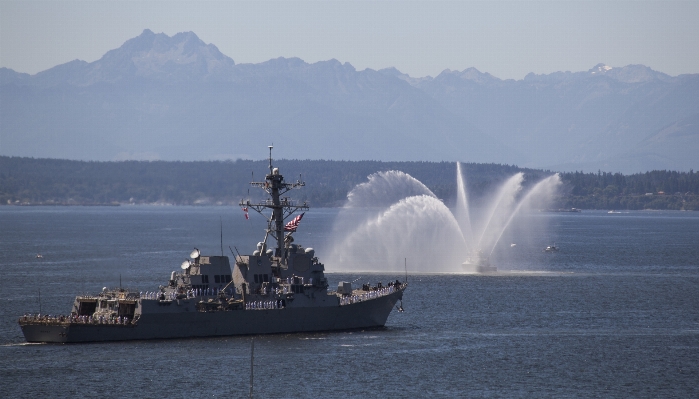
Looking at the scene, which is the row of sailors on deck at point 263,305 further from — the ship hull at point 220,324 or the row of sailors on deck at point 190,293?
the row of sailors on deck at point 190,293

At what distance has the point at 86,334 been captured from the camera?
6550 centimetres

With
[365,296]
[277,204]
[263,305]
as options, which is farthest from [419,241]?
[263,305]

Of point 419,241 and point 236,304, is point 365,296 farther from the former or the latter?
point 419,241

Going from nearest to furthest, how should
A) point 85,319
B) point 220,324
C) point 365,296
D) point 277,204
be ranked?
point 85,319 < point 220,324 < point 365,296 < point 277,204

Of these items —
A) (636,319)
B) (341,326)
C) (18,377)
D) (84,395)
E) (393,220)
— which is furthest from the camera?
(393,220)

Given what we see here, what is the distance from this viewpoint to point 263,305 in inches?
2729

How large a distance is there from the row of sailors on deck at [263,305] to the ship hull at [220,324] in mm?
245

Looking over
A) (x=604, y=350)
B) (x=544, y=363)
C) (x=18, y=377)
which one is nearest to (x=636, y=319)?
(x=604, y=350)

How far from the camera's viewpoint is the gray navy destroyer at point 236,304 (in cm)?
6581

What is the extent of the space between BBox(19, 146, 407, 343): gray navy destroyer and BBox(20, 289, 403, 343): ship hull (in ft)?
0.21

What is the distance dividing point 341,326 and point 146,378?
19564mm

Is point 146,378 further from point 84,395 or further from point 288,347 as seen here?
point 288,347

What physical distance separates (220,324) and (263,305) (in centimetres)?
327

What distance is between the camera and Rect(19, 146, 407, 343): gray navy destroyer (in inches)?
2591
